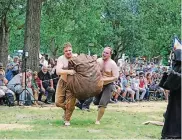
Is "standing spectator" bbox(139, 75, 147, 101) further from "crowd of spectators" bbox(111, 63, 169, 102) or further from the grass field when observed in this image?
the grass field

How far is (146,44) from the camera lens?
48281 millimetres

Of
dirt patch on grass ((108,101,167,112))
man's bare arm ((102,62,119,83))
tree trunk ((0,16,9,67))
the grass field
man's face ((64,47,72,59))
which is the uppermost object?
Answer: tree trunk ((0,16,9,67))

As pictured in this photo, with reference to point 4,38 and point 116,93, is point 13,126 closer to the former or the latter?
point 116,93

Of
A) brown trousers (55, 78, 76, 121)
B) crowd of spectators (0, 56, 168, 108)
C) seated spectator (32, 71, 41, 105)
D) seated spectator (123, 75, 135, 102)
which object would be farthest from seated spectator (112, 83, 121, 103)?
brown trousers (55, 78, 76, 121)

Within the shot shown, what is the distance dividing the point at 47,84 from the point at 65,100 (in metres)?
6.61

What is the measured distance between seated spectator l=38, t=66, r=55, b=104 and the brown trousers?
250 inches

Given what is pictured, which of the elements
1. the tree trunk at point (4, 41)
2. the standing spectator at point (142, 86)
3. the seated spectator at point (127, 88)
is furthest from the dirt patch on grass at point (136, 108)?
the tree trunk at point (4, 41)

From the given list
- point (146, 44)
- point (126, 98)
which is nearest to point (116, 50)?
point (146, 44)

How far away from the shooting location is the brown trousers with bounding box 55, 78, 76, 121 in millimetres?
11469

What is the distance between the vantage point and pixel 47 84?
1823 centimetres

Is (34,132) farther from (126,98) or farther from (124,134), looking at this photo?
(126,98)

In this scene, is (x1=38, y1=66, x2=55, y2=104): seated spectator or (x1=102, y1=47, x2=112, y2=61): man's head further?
(x1=38, y1=66, x2=55, y2=104): seated spectator

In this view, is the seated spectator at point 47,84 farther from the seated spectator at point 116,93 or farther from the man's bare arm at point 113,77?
the man's bare arm at point 113,77

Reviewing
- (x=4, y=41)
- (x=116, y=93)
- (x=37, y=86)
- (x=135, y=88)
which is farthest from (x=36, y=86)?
(x=4, y=41)
